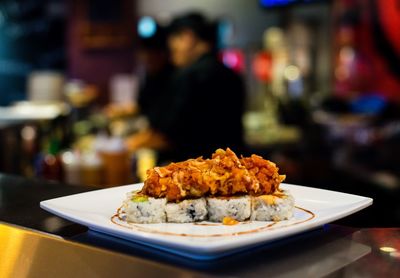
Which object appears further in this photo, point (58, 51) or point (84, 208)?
point (58, 51)

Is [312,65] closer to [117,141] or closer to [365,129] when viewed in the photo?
[365,129]

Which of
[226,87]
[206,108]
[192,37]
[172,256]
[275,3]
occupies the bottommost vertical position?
[172,256]

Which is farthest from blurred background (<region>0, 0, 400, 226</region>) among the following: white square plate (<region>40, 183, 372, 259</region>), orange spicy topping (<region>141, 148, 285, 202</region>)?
orange spicy topping (<region>141, 148, 285, 202</region>)

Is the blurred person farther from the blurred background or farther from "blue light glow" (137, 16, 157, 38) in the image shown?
"blue light glow" (137, 16, 157, 38)

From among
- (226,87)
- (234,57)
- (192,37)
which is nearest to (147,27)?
(234,57)

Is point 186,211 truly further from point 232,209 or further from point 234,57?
point 234,57

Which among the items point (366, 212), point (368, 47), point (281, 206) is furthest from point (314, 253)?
point (368, 47)

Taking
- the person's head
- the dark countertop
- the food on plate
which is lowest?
the dark countertop
